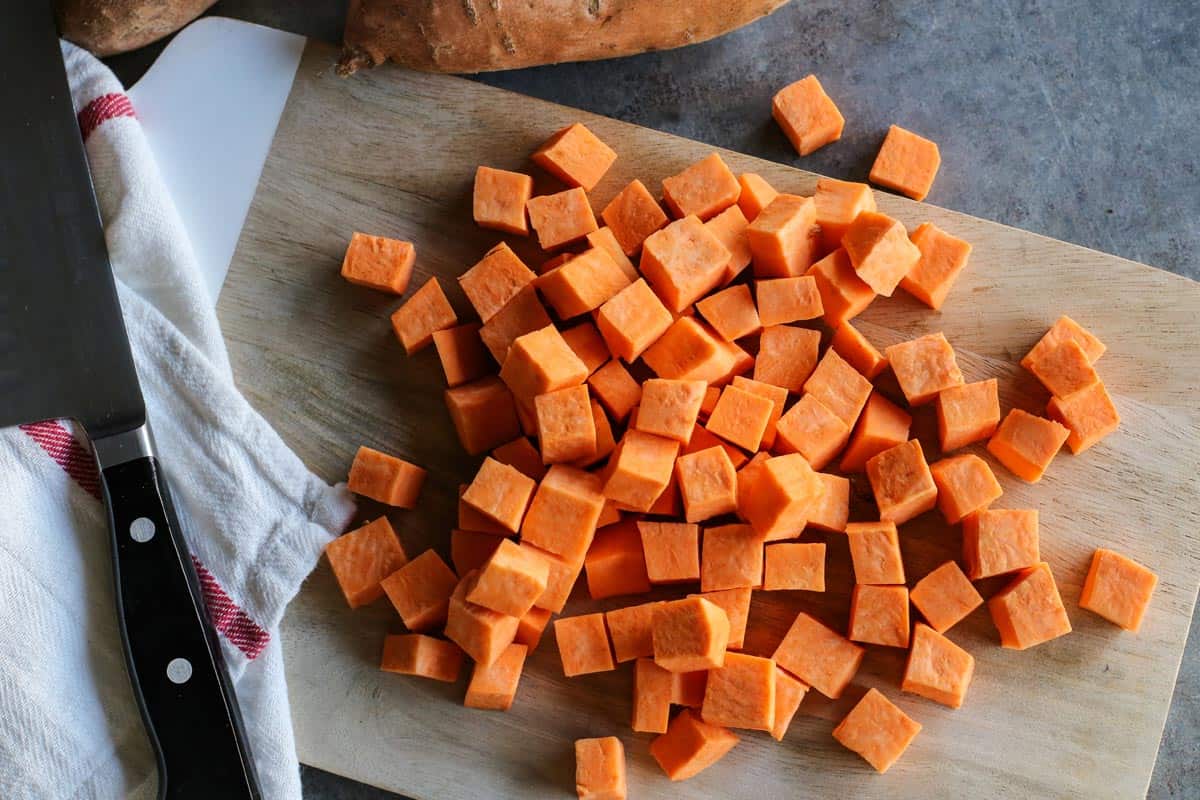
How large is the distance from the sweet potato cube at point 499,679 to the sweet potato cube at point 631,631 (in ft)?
0.76

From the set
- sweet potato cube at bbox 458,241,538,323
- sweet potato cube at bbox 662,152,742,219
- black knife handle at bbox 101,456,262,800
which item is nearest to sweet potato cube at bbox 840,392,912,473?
sweet potato cube at bbox 662,152,742,219

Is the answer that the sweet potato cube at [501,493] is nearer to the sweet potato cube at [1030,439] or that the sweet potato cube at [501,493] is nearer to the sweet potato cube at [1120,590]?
the sweet potato cube at [1030,439]

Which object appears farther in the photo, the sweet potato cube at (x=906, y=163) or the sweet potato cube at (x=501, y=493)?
the sweet potato cube at (x=906, y=163)

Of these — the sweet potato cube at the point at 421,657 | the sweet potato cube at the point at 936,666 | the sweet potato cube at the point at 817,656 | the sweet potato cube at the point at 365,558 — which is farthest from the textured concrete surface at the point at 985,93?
the sweet potato cube at the point at 421,657

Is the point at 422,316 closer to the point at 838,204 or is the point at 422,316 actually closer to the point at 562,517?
the point at 562,517

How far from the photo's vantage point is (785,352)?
2.78 m

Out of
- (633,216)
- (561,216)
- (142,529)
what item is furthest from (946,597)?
(142,529)

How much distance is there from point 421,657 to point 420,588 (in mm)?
169

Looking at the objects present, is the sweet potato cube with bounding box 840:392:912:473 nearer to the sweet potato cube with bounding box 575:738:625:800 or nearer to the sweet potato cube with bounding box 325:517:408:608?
the sweet potato cube with bounding box 575:738:625:800

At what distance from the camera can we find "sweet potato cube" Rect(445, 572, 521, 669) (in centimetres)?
260

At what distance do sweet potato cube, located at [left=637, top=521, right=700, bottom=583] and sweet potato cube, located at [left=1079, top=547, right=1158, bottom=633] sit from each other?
1.01 m

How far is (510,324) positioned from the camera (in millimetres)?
2781

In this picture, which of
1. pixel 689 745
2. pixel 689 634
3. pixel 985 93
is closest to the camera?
pixel 689 634

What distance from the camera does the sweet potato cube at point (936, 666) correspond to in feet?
8.75
